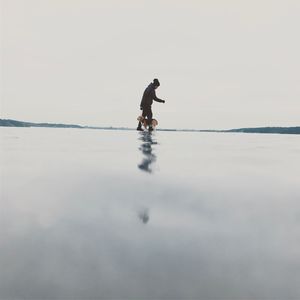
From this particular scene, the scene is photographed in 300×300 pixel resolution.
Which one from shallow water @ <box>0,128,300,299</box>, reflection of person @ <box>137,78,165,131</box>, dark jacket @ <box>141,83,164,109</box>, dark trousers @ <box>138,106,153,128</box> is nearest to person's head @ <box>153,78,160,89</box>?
reflection of person @ <box>137,78,165,131</box>

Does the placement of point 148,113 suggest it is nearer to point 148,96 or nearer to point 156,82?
point 148,96

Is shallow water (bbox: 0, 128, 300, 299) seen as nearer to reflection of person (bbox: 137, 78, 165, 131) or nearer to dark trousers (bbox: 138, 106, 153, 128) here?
reflection of person (bbox: 137, 78, 165, 131)


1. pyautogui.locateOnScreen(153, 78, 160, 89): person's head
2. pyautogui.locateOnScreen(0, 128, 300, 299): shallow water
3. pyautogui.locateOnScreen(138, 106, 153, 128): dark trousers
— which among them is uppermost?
pyautogui.locateOnScreen(153, 78, 160, 89): person's head

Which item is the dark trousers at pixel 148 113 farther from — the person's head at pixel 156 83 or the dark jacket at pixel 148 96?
the person's head at pixel 156 83

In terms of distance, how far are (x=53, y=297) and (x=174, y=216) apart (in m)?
1.33

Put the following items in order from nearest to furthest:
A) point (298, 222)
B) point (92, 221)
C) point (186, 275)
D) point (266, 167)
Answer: point (186, 275) < point (92, 221) < point (298, 222) < point (266, 167)

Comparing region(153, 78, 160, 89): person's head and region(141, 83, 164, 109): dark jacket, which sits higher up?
region(153, 78, 160, 89): person's head

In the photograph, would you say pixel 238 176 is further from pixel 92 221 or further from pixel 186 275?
pixel 186 275

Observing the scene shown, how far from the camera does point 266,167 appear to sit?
5918 mm

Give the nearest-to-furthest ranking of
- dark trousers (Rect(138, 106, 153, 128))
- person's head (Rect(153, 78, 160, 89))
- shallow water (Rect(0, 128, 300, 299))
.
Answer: shallow water (Rect(0, 128, 300, 299)) < person's head (Rect(153, 78, 160, 89)) < dark trousers (Rect(138, 106, 153, 128))

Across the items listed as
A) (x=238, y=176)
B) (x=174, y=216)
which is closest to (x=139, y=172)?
(x=238, y=176)

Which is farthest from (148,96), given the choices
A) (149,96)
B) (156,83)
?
(156,83)

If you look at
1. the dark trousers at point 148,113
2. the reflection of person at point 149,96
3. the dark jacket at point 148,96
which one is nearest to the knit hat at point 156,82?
the reflection of person at point 149,96

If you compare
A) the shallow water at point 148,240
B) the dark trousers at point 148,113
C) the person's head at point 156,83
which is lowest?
the shallow water at point 148,240
